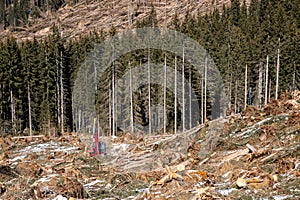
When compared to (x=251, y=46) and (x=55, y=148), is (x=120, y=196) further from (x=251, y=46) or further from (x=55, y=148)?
(x=251, y=46)

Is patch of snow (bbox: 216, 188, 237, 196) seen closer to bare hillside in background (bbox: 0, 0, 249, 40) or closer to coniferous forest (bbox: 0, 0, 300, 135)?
coniferous forest (bbox: 0, 0, 300, 135)

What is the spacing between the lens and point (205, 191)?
9969mm

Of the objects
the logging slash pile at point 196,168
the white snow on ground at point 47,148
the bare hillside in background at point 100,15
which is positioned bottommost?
the white snow on ground at point 47,148

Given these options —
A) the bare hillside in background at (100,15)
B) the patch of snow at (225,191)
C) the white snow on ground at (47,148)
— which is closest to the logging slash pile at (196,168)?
the patch of snow at (225,191)

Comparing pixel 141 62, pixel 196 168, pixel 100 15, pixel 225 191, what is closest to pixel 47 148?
pixel 196 168

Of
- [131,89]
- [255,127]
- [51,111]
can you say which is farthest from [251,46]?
[255,127]

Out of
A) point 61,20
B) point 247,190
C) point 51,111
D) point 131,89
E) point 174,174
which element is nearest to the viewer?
point 247,190

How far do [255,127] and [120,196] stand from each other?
8419 millimetres

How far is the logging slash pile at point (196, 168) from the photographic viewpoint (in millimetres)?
11055

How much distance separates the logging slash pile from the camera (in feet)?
36.3

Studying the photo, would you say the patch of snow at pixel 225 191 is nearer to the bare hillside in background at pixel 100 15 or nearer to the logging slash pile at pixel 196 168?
the logging slash pile at pixel 196 168

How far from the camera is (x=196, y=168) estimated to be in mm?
15609

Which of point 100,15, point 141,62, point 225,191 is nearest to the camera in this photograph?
point 225,191

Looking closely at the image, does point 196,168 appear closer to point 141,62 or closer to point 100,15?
point 141,62
